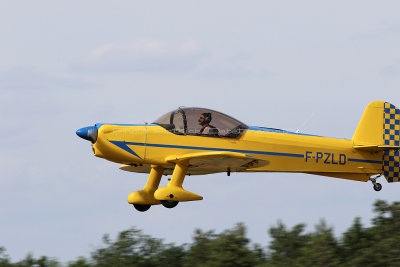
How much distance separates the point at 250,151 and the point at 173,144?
1.73 meters

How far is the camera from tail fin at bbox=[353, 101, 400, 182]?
1772 cm

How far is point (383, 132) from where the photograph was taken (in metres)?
17.9

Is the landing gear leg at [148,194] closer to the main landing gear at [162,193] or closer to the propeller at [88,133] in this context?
the main landing gear at [162,193]

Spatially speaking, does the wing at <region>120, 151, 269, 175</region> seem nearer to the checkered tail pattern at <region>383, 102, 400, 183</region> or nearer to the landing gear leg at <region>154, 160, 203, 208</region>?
the landing gear leg at <region>154, 160, 203, 208</region>

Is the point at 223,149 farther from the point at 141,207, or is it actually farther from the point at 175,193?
the point at 141,207

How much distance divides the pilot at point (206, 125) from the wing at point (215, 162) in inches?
26.2

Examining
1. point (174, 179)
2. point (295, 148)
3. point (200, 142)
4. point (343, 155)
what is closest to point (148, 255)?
point (174, 179)

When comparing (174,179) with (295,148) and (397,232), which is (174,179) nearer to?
(295,148)

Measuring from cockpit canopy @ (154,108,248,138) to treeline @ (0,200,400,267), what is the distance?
223cm

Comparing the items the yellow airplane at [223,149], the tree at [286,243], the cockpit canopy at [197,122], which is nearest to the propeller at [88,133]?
the yellow airplane at [223,149]

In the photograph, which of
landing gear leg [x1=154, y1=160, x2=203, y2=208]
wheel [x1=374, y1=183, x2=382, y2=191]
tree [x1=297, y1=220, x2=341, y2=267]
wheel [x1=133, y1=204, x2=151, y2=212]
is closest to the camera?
tree [x1=297, y1=220, x2=341, y2=267]

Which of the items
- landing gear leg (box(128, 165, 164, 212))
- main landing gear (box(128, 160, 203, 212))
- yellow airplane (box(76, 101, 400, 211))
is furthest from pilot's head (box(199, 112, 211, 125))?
landing gear leg (box(128, 165, 164, 212))

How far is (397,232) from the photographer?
15156 millimetres

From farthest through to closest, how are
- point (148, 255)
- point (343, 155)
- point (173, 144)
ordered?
point (343, 155), point (173, 144), point (148, 255)
